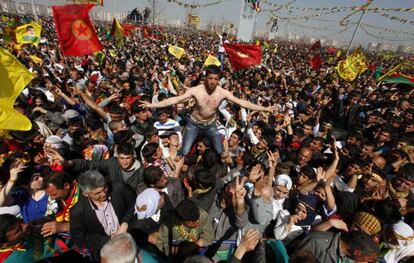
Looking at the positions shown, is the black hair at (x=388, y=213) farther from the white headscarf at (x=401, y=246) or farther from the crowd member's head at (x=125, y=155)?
the crowd member's head at (x=125, y=155)

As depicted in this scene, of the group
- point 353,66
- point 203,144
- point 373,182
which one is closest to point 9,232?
point 203,144

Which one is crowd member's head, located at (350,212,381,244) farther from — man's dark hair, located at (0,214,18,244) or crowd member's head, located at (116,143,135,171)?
man's dark hair, located at (0,214,18,244)

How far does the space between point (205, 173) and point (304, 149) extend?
7.42 feet

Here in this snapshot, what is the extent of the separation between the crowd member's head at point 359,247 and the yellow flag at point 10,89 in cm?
344

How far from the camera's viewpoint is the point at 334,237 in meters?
2.48

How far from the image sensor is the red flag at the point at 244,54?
8859 mm

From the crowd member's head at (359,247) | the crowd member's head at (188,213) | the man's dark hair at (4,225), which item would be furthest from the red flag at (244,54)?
the man's dark hair at (4,225)

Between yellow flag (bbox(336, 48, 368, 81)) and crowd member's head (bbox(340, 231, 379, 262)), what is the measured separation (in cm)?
1074

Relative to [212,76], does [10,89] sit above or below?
below

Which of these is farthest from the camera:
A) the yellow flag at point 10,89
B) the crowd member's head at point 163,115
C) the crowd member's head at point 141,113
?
the crowd member's head at point 163,115

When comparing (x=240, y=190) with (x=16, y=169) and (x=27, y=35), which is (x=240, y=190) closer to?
(x=16, y=169)

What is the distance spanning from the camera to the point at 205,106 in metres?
4.75

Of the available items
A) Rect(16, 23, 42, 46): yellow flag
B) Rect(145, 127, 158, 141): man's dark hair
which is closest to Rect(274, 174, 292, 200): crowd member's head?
Rect(145, 127, 158, 141): man's dark hair

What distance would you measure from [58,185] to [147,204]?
3.55 feet
